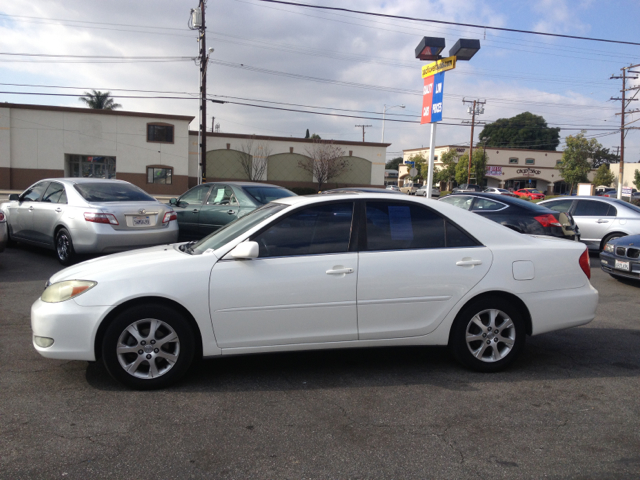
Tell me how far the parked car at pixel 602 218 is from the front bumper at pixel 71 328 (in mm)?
10953

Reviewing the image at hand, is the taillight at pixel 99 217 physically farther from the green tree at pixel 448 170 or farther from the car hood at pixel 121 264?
the green tree at pixel 448 170

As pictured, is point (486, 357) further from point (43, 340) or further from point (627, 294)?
point (627, 294)

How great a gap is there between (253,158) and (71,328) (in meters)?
41.1

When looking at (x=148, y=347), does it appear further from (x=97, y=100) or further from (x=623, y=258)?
(x=97, y=100)

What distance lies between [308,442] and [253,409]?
60cm

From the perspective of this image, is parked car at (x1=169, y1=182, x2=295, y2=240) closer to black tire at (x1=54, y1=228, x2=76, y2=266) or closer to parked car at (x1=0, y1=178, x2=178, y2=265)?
parked car at (x1=0, y1=178, x2=178, y2=265)

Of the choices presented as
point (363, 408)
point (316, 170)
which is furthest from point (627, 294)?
point (316, 170)

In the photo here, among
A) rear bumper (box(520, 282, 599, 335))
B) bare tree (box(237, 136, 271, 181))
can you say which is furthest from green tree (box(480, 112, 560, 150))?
rear bumper (box(520, 282, 599, 335))

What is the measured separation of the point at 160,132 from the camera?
4009 centimetres

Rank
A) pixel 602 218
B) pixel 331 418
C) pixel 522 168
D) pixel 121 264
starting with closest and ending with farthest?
pixel 331 418 < pixel 121 264 < pixel 602 218 < pixel 522 168

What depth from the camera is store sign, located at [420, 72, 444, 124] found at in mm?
12371

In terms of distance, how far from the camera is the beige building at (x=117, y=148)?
37.8m

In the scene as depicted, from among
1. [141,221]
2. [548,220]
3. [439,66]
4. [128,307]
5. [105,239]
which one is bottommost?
[128,307]

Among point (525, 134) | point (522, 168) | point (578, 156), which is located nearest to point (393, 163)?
point (525, 134)
